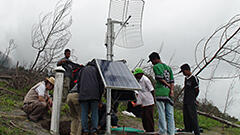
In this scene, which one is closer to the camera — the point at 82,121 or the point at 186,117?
the point at 82,121

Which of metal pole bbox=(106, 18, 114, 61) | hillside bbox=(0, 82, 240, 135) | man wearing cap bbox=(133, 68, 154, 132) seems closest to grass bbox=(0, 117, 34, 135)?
hillside bbox=(0, 82, 240, 135)

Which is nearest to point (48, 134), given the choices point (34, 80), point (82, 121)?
point (82, 121)

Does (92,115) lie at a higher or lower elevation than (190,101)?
lower

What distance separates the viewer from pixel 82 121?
3.66 m

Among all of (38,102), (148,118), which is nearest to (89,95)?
→ (148,118)

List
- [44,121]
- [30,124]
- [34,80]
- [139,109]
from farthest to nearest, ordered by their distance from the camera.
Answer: [34,80], [139,109], [44,121], [30,124]

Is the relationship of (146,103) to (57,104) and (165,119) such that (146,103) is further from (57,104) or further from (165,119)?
(57,104)

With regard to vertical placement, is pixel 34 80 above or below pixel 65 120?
above

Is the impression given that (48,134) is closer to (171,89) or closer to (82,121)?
(82,121)

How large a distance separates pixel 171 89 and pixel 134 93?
741 mm

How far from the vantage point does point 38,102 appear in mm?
4574

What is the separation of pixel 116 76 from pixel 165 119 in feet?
4.53

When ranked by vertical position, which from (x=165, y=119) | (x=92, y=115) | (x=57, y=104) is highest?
(x=57, y=104)

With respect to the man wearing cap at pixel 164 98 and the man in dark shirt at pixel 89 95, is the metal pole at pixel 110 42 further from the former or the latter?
the man wearing cap at pixel 164 98
